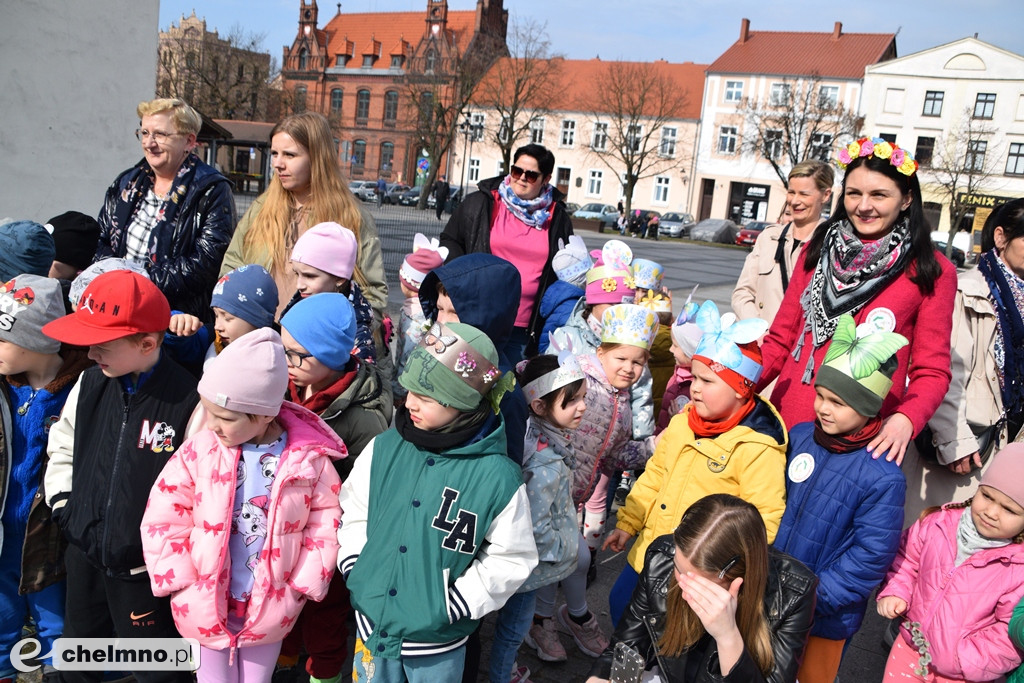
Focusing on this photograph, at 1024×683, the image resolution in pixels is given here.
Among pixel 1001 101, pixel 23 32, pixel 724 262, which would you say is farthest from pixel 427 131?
pixel 23 32

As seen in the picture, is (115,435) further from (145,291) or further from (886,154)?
(886,154)

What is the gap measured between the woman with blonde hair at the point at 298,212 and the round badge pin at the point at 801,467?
6.63 feet

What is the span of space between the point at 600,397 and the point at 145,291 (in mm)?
1897

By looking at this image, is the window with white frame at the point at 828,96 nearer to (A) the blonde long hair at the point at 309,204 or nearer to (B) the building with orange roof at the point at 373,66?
(B) the building with orange roof at the point at 373,66

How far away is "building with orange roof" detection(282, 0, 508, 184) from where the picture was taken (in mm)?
65250

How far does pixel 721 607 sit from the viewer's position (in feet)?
7.03

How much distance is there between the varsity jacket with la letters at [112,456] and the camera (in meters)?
2.49

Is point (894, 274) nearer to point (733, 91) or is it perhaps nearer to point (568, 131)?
point (733, 91)

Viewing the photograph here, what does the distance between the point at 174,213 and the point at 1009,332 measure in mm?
3958

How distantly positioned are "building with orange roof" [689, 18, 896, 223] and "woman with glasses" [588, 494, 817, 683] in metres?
51.9

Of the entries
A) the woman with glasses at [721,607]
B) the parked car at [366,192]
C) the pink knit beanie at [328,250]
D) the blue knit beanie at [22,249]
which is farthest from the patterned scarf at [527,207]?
the parked car at [366,192]

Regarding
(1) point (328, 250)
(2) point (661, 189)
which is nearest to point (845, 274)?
(1) point (328, 250)

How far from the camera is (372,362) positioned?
3.09 meters

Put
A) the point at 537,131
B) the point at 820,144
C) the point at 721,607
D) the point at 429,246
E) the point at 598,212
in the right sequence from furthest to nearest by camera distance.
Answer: the point at 537,131, the point at 598,212, the point at 820,144, the point at 429,246, the point at 721,607
